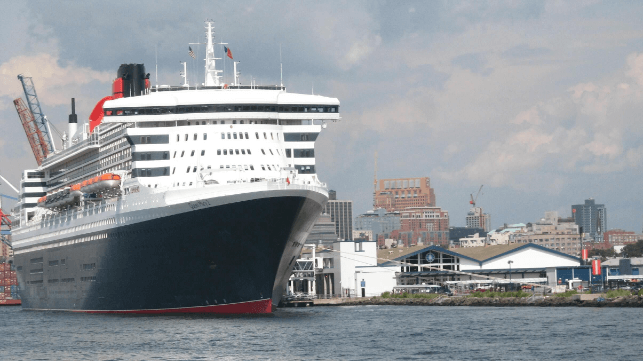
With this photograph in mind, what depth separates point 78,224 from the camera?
76.0 metres

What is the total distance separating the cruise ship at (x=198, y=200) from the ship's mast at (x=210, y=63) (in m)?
0.09

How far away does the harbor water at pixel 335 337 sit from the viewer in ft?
151

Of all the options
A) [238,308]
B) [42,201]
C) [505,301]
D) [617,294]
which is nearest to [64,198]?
[42,201]

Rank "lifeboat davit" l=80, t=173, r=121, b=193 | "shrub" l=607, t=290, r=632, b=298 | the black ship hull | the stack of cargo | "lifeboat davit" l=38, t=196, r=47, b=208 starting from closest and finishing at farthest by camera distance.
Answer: the black ship hull < "lifeboat davit" l=80, t=173, r=121, b=193 < "shrub" l=607, t=290, r=632, b=298 < "lifeboat davit" l=38, t=196, r=47, b=208 < the stack of cargo

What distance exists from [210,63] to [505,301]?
111 ft

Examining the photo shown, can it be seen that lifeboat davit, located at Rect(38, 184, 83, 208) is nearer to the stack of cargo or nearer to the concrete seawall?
the concrete seawall

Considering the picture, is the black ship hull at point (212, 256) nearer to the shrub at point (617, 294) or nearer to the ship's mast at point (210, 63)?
the ship's mast at point (210, 63)

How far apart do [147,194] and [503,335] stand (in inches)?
972

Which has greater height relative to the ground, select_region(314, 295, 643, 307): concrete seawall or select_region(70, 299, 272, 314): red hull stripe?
select_region(70, 299, 272, 314): red hull stripe

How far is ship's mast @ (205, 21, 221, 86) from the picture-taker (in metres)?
72.8

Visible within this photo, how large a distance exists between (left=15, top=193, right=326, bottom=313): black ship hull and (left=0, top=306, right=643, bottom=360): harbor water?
1.44 metres

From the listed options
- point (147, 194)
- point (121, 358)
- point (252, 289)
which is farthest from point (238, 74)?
point (121, 358)

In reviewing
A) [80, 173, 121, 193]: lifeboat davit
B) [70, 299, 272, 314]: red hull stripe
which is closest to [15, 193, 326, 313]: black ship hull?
[70, 299, 272, 314]: red hull stripe

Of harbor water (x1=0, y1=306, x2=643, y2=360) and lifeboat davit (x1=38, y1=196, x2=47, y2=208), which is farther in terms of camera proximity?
lifeboat davit (x1=38, y1=196, x2=47, y2=208)
